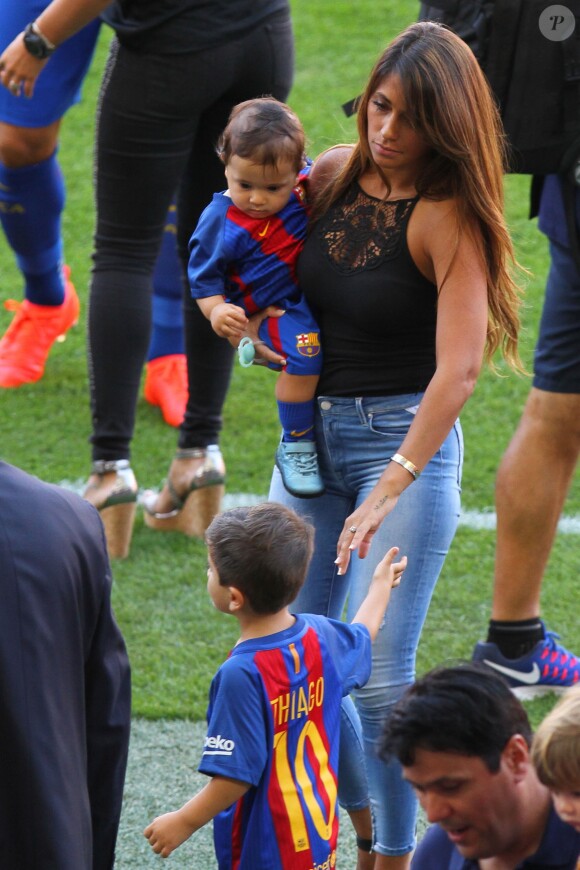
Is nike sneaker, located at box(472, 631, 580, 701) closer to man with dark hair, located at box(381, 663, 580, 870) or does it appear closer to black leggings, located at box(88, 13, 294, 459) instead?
black leggings, located at box(88, 13, 294, 459)

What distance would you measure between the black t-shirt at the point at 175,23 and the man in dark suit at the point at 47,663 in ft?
7.01

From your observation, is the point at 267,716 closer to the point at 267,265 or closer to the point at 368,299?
the point at 368,299

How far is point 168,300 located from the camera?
5145 mm

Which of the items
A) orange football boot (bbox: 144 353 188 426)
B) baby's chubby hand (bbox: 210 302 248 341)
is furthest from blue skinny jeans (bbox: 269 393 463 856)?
orange football boot (bbox: 144 353 188 426)

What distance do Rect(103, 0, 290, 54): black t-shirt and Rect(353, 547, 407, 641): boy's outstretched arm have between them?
1.94 meters

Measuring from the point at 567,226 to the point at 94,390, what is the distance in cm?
158

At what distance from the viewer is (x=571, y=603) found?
4160mm

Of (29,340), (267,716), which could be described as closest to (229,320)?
(267,716)

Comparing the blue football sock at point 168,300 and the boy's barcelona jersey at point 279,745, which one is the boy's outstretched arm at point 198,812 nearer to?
the boy's barcelona jersey at point 279,745

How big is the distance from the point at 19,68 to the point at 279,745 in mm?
2364

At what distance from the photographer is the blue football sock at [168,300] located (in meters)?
5.14

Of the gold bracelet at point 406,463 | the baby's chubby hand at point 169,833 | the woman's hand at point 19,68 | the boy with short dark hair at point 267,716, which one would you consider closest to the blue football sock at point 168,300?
the woman's hand at point 19,68

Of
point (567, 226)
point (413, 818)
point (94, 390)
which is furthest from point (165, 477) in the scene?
point (413, 818)

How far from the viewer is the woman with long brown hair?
2533 mm
